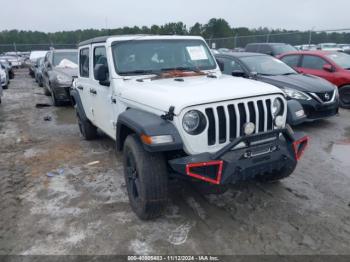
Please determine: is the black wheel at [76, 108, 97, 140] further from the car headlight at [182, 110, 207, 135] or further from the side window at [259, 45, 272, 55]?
the side window at [259, 45, 272, 55]

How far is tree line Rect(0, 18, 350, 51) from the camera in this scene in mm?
20719

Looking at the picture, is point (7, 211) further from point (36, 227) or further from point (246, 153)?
point (246, 153)

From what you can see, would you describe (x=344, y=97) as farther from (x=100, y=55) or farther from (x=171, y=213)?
(x=171, y=213)

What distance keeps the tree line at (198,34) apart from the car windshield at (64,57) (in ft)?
4.85

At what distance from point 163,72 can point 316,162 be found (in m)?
2.79

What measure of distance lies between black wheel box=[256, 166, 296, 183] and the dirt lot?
9 centimetres

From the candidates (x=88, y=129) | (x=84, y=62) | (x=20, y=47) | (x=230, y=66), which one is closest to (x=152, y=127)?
(x=84, y=62)

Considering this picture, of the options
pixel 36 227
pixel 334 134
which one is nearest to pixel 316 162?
pixel 334 134

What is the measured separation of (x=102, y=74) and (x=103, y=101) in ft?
2.00

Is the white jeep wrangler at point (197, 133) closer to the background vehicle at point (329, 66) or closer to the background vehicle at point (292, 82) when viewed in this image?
the background vehicle at point (292, 82)

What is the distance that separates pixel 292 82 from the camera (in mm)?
7328

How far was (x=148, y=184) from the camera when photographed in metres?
3.20

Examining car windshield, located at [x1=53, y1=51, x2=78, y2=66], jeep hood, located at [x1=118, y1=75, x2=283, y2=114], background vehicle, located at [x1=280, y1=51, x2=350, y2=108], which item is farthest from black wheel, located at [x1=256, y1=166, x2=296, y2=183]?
car windshield, located at [x1=53, y1=51, x2=78, y2=66]

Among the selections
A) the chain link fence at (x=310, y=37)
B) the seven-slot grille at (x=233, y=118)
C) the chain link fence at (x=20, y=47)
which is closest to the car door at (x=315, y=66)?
the seven-slot grille at (x=233, y=118)
